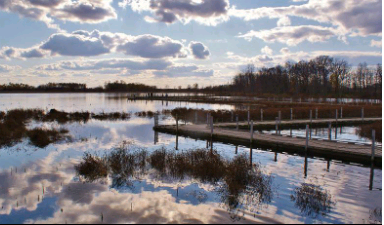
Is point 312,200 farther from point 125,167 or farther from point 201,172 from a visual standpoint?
point 125,167

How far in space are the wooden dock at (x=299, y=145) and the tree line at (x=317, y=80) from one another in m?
69.2

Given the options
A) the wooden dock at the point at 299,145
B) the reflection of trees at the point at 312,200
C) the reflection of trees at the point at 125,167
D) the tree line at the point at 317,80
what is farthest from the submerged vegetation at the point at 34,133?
the tree line at the point at 317,80

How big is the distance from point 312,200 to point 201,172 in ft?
15.4

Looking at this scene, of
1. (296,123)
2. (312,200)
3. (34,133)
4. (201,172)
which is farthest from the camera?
(296,123)

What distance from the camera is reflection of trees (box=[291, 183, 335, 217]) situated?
33.4 ft

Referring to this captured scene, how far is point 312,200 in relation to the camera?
10.8 meters

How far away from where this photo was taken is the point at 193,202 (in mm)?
10945

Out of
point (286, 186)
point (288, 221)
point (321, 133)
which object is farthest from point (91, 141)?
point (321, 133)

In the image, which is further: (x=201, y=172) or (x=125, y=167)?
(x=125, y=167)

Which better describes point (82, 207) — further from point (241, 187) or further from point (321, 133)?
point (321, 133)

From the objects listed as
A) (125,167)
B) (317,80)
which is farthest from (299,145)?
(317,80)

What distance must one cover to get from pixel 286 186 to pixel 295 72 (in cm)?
10191

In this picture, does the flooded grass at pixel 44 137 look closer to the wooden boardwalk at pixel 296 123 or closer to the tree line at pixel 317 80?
the wooden boardwalk at pixel 296 123

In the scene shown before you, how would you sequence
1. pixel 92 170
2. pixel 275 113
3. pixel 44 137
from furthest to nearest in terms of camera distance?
pixel 275 113
pixel 44 137
pixel 92 170
